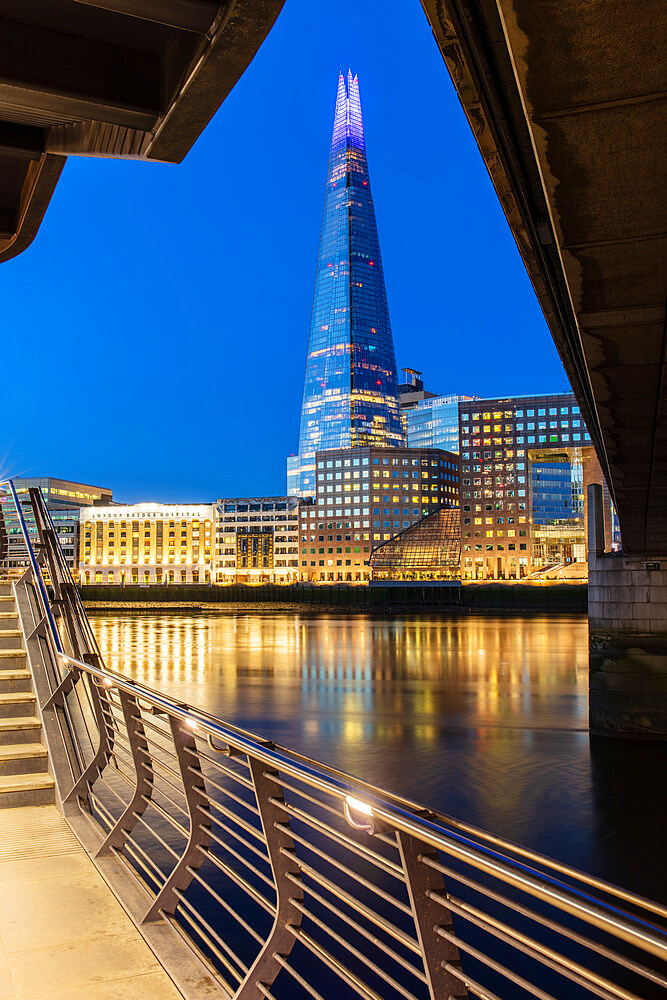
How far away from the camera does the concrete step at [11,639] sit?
9406mm

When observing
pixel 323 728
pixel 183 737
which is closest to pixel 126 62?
pixel 183 737

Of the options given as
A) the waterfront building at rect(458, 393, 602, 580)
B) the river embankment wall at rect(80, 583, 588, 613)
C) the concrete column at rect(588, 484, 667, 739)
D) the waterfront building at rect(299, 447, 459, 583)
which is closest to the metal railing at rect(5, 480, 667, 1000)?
the concrete column at rect(588, 484, 667, 739)

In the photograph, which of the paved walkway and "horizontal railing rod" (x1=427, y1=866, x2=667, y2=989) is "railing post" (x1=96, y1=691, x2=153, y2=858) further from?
"horizontal railing rod" (x1=427, y1=866, x2=667, y2=989)

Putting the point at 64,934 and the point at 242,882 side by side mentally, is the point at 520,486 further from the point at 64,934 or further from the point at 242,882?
the point at 242,882

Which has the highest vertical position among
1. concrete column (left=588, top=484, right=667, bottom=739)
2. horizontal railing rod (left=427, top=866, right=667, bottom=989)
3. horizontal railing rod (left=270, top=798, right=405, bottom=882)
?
horizontal railing rod (left=427, top=866, right=667, bottom=989)

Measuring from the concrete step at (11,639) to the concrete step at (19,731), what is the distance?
146 centimetres

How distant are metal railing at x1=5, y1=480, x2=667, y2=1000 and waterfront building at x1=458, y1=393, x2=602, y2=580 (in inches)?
6476

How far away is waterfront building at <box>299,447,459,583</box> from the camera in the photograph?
185 metres

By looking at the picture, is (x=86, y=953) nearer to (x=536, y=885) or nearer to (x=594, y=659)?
(x=536, y=885)

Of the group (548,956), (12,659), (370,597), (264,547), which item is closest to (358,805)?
(548,956)

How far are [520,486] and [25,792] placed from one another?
179499 millimetres

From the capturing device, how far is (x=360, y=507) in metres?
186

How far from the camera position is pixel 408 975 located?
34.5ft

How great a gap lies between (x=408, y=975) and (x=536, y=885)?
32.2 feet
